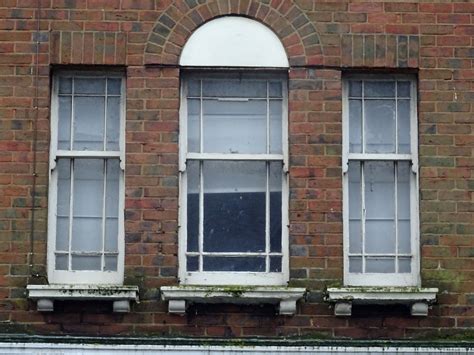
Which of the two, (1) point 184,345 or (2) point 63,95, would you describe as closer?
(1) point 184,345

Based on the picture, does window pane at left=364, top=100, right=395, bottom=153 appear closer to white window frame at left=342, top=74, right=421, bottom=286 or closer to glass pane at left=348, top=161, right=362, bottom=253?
white window frame at left=342, top=74, right=421, bottom=286

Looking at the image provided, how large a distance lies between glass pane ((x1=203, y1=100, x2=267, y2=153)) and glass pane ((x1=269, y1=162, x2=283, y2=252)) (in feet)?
0.71

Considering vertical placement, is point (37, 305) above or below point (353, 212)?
below

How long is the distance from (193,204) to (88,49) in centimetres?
174

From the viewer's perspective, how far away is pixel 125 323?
11.4 meters

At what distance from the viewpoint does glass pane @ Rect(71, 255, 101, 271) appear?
11.7 m

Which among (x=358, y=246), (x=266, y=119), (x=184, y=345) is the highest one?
(x=266, y=119)

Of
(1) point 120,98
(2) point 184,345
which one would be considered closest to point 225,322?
(2) point 184,345

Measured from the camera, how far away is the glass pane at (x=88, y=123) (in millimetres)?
11852

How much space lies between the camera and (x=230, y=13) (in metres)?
11.8

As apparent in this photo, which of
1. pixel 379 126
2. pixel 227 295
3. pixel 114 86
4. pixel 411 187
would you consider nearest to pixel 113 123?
pixel 114 86

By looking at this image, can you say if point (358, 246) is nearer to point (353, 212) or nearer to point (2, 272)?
point (353, 212)

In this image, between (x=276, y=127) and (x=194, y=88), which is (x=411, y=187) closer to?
(x=276, y=127)

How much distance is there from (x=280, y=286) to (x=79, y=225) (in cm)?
196
